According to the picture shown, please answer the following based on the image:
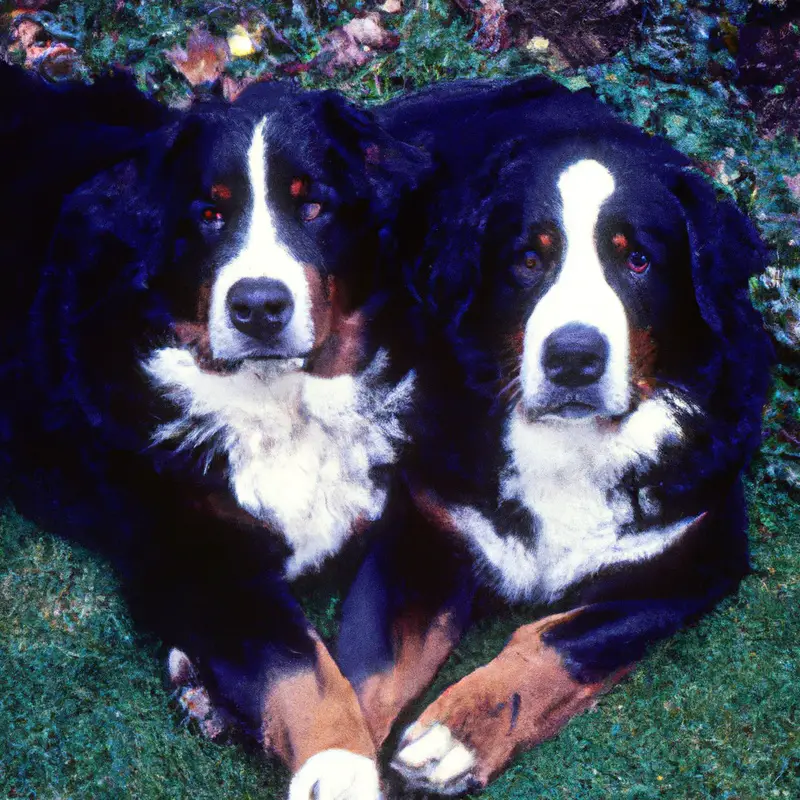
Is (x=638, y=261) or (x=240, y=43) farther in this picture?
(x=240, y=43)

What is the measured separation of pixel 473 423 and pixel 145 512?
3.38ft

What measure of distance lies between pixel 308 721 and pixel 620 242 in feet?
5.05

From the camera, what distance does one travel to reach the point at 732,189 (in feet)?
9.84

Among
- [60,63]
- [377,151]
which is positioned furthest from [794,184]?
[60,63]

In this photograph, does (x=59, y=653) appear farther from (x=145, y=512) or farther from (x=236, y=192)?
(x=236, y=192)

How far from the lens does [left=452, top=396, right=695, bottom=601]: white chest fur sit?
109 inches

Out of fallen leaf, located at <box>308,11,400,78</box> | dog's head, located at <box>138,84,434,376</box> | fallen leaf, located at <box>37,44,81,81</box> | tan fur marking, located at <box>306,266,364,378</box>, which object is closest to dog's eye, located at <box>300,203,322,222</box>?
dog's head, located at <box>138,84,434,376</box>

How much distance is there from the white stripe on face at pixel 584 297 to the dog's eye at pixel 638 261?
9 centimetres

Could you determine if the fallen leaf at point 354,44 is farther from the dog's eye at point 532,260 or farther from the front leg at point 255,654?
the front leg at point 255,654

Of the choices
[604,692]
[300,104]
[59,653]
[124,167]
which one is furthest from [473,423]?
[59,653]

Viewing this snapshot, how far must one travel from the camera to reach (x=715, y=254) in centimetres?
266

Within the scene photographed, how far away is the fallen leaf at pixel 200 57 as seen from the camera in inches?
120

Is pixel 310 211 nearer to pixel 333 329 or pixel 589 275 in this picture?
pixel 333 329

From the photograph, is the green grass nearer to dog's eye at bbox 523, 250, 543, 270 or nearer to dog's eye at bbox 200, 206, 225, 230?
dog's eye at bbox 523, 250, 543, 270
